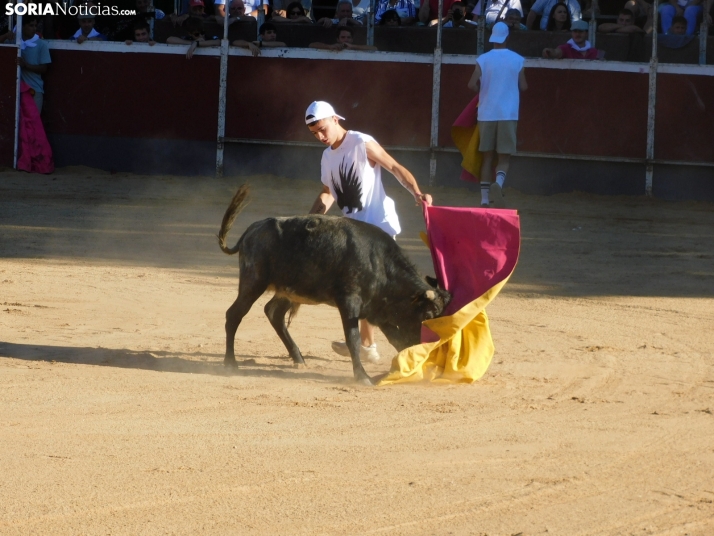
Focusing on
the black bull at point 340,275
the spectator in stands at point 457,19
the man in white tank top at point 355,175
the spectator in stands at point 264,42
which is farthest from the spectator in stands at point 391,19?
the black bull at point 340,275

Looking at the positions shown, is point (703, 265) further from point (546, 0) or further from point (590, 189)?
point (546, 0)

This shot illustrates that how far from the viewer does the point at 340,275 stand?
511 centimetres

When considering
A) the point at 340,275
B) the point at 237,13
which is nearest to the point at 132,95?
the point at 237,13

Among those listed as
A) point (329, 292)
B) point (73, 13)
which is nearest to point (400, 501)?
point (329, 292)

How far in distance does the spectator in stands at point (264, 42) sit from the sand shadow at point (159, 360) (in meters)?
7.71

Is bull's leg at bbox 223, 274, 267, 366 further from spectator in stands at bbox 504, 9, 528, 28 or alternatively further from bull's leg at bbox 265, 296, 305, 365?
spectator in stands at bbox 504, 9, 528, 28

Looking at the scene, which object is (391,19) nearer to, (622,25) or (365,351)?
(622,25)

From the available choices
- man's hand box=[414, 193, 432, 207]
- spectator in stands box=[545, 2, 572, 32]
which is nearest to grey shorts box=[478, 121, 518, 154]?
spectator in stands box=[545, 2, 572, 32]

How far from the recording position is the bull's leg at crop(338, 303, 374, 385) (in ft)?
16.7

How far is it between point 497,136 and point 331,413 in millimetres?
6888

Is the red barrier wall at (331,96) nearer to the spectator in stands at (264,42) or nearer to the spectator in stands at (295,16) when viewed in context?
the spectator in stands at (264,42)

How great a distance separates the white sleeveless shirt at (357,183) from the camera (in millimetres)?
5391

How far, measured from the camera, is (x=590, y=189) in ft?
41.0

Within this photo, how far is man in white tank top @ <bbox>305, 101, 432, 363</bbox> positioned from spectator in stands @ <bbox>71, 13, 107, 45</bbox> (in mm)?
8482
